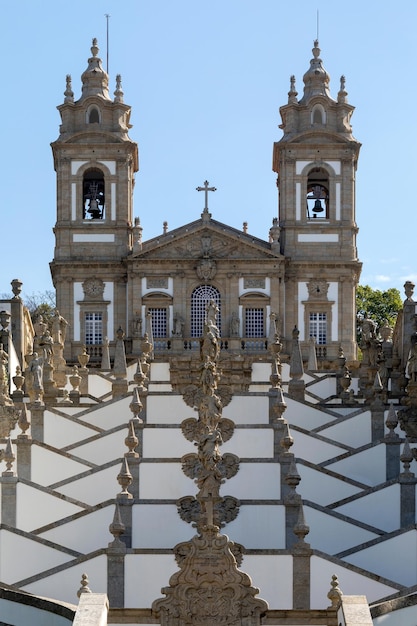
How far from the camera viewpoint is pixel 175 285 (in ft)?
205

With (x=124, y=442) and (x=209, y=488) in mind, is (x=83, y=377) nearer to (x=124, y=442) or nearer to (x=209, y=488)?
(x=124, y=442)

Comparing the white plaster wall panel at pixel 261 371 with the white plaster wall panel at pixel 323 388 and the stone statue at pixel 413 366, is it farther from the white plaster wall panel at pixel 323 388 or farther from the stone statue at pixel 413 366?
the stone statue at pixel 413 366

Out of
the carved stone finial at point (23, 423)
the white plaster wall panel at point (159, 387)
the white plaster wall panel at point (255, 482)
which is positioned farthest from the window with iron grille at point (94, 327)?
A: the white plaster wall panel at point (255, 482)

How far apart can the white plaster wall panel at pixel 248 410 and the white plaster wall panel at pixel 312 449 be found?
1.16 metres

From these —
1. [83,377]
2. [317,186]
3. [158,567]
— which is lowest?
[158,567]

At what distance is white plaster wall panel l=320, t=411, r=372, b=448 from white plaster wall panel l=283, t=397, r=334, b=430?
1013 mm

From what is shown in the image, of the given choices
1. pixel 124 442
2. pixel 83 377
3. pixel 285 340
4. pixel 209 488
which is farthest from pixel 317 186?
pixel 209 488

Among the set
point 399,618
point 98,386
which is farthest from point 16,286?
point 399,618

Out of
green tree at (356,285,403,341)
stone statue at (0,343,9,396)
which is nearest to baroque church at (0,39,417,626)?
stone statue at (0,343,9,396)

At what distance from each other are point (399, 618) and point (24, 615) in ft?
17.7

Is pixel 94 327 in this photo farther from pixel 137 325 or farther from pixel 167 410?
pixel 167 410

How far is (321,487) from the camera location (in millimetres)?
38750

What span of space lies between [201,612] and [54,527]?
11.8 metres

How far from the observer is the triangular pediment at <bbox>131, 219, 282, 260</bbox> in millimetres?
62344
